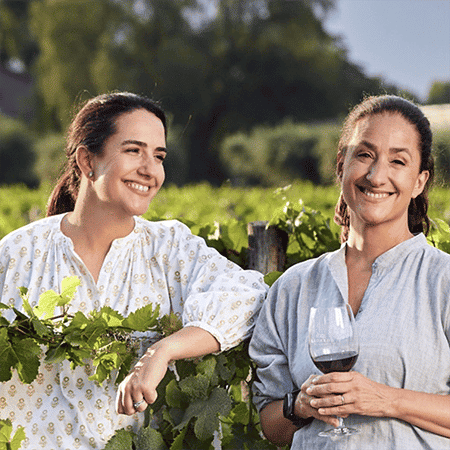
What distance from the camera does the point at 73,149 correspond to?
3.42 meters

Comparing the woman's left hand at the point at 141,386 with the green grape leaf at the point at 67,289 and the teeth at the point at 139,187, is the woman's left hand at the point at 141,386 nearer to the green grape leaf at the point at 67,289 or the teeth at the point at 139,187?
the green grape leaf at the point at 67,289

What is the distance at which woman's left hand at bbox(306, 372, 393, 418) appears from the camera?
226cm

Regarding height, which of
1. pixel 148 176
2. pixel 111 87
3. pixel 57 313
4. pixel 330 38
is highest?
pixel 330 38

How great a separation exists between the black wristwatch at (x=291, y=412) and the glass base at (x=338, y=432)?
0.21 m

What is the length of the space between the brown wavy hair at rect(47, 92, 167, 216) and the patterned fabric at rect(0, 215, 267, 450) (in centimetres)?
30

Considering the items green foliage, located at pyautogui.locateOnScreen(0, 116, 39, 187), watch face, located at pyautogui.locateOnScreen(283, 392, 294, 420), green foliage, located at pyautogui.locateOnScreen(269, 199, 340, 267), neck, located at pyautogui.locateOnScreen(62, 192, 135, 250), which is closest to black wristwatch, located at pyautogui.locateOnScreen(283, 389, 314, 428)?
watch face, located at pyautogui.locateOnScreen(283, 392, 294, 420)

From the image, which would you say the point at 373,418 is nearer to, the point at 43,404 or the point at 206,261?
the point at 206,261

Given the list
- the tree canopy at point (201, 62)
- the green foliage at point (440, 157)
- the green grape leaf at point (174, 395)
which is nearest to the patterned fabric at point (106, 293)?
the green grape leaf at point (174, 395)

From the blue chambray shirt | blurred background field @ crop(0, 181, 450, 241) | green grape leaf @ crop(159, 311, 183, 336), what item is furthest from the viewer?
blurred background field @ crop(0, 181, 450, 241)

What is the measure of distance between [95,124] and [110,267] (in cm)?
67

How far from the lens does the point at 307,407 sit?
94.7 inches

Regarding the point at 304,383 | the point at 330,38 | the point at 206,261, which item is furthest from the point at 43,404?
the point at 330,38

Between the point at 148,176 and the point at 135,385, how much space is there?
102cm

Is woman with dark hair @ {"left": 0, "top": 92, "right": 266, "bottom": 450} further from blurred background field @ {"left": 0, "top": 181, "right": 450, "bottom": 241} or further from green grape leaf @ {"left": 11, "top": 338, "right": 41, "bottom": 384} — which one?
blurred background field @ {"left": 0, "top": 181, "right": 450, "bottom": 241}
